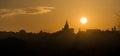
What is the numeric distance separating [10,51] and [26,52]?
278 cm

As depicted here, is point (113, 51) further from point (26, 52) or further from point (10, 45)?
point (10, 45)

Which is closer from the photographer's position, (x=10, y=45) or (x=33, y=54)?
(x=33, y=54)

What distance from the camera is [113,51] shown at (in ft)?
217

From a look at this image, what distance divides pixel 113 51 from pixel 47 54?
10.8 m

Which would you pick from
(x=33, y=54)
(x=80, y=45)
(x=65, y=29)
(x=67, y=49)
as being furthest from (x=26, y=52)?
(x=65, y=29)

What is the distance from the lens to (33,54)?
214 feet

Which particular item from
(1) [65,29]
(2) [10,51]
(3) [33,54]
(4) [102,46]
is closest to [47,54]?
(3) [33,54]

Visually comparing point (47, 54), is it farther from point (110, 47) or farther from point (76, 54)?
point (110, 47)

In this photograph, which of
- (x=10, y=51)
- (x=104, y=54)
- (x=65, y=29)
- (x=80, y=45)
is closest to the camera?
(x=104, y=54)

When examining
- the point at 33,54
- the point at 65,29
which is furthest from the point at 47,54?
the point at 65,29

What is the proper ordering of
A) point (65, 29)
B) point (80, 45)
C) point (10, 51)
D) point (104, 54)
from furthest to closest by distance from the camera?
point (65, 29), point (80, 45), point (10, 51), point (104, 54)

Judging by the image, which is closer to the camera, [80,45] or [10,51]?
[10,51]

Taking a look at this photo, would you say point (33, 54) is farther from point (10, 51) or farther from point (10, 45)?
point (10, 45)

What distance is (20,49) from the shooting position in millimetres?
70312
